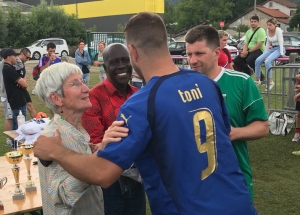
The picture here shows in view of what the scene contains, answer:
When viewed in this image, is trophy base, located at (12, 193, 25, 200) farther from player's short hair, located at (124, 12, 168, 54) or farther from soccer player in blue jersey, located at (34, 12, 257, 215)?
player's short hair, located at (124, 12, 168, 54)

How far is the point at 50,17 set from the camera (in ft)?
123

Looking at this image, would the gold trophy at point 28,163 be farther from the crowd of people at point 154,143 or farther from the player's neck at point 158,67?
the player's neck at point 158,67

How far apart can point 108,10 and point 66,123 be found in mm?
43754

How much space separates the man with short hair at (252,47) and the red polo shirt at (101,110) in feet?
23.8

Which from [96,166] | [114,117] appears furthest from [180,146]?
[114,117]

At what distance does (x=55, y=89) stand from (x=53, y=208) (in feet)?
2.27

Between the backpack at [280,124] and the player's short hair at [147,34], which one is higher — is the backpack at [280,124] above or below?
below

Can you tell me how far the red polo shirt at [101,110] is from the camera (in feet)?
9.29

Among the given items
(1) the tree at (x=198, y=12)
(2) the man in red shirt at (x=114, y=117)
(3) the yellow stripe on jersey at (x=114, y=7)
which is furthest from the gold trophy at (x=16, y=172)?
(1) the tree at (x=198, y=12)

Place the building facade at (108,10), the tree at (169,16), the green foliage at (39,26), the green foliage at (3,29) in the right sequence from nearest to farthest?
1. the green foliage at (3,29)
2. the green foliage at (39,26)
3. the building facade at (108,10)
4. the tree at (169,16)

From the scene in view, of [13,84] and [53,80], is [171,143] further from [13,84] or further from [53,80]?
[13,84]

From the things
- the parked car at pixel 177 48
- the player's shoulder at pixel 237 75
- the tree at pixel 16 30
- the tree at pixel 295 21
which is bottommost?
the player's shoulder at pixel 237 75

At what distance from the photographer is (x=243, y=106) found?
8.57 feet

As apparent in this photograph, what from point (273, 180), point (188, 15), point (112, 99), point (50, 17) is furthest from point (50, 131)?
point (188, 15)
